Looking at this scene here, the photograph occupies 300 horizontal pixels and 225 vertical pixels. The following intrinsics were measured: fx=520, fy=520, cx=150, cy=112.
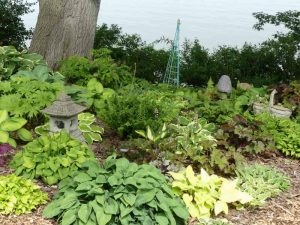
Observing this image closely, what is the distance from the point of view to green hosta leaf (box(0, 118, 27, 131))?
5199 mm

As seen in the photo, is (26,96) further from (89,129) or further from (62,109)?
(62,109)

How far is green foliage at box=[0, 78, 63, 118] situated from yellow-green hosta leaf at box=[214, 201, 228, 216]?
2254 mm

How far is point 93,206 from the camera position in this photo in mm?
3902

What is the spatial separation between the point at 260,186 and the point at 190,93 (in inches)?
136

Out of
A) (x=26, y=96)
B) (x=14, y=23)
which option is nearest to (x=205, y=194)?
(x=26, y=96)

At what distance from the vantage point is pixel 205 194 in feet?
14.7

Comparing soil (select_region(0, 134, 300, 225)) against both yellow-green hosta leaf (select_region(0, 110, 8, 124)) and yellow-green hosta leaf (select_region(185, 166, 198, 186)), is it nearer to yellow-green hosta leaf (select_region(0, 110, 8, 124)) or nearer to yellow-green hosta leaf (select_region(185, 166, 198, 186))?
yellow-green hosta leaf (select_region(185, 166, 198, 186))

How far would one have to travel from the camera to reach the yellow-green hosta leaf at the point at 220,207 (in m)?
4.39

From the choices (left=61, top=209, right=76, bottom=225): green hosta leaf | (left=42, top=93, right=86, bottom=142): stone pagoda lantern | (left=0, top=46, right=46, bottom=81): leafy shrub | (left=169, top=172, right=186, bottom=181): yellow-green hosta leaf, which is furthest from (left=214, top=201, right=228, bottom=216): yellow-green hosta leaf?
(left=0, top=46, right=46, bottom=81): leafy shrub

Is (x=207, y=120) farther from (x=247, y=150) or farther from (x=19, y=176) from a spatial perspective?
(x=19, y=176)

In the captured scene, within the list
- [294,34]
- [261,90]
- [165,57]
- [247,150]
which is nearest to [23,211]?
[247,150]

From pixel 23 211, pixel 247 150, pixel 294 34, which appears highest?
pixel 294 34

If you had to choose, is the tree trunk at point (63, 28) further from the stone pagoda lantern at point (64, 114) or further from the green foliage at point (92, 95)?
the stone pagoda lantern at point (64, 114)

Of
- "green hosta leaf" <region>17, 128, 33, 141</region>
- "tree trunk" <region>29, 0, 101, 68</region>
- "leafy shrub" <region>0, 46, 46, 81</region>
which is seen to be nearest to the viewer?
"green hosta leaf" <region>17, 128, 33, 141</region>
